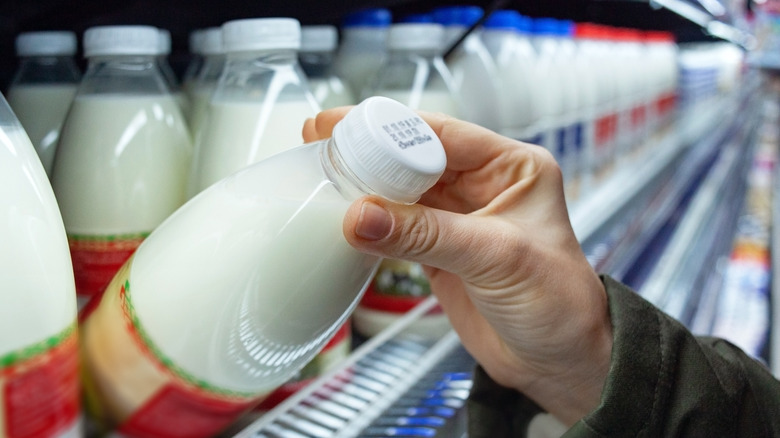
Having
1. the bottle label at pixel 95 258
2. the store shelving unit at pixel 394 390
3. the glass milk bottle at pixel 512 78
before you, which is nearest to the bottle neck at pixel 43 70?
the bottle label at pixel 95 258

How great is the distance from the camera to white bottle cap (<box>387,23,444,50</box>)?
3.10 feet

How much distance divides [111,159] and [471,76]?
74 centimetres

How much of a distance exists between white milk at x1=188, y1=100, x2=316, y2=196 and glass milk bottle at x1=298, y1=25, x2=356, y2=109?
0.20 metres

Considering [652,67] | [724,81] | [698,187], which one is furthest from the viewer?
[724,81]

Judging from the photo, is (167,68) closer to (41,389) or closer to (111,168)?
(111,168)

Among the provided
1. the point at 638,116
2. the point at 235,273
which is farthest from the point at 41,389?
the point at 638,116

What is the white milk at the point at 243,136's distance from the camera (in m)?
0.69

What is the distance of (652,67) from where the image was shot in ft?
8.70

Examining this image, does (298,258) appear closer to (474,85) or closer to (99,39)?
(99,39)

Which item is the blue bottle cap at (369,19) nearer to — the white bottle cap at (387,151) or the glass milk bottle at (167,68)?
the glass milk bottle at (167,68)

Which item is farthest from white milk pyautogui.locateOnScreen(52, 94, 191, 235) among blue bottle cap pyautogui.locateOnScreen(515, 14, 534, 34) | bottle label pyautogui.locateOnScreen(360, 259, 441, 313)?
blue bottle cap pyautogui.locateOnScreen(515, 14, 534, 34)

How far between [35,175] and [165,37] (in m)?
0.37

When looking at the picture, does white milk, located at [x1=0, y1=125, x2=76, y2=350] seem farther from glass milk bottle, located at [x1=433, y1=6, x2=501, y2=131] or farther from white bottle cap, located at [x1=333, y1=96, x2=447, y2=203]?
glass milk bottle, located at [x1=433, y1=6, x2=501, y2=131]

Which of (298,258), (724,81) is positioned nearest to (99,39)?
(298,258)
